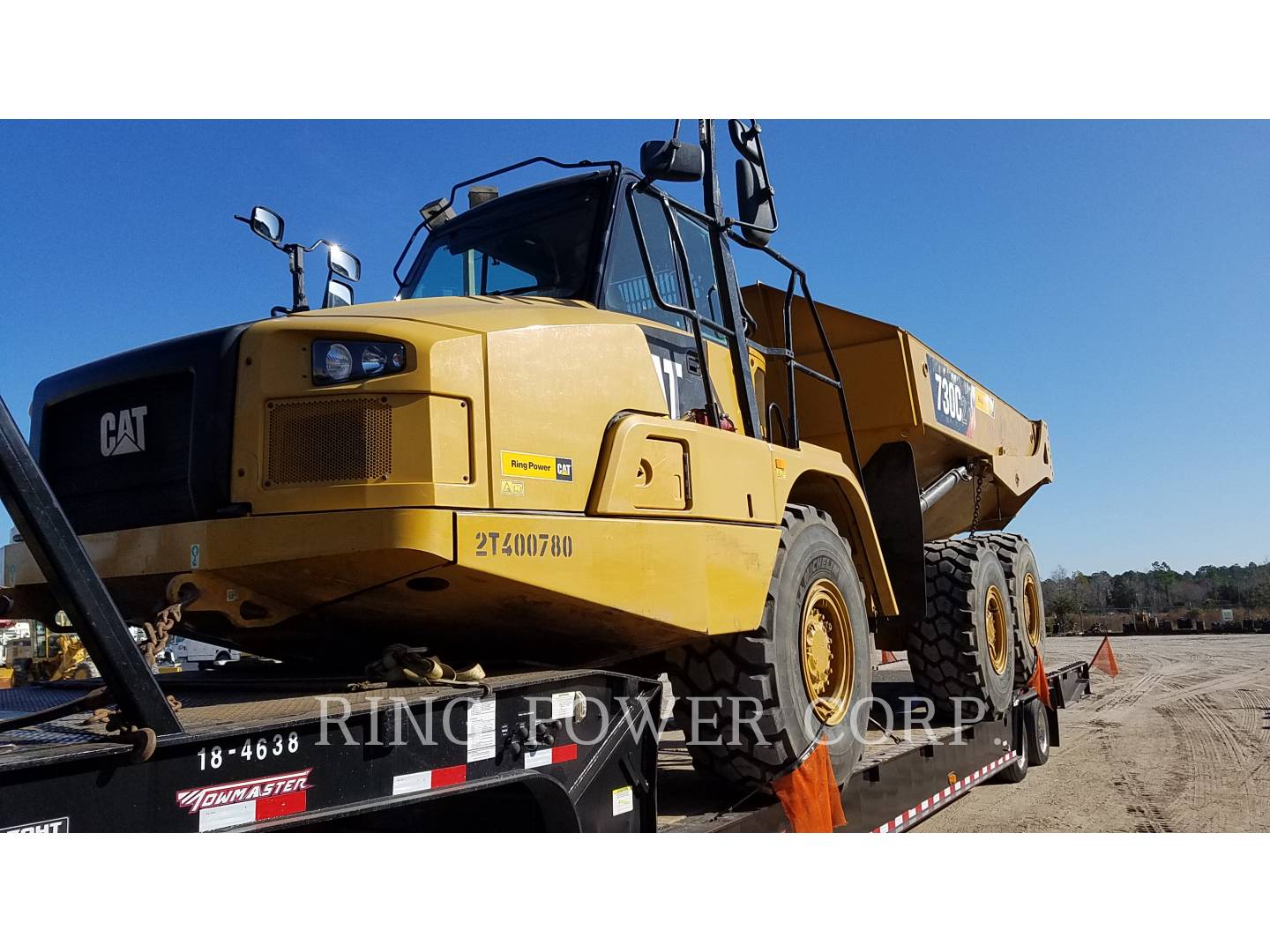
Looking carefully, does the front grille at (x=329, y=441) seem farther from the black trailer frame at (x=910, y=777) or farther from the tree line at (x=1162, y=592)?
the tree line at (x=1162, y=592)

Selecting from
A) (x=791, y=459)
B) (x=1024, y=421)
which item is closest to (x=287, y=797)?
(x=791, y=459)

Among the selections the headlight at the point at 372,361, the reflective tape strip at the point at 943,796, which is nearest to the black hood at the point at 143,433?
the headlight at the point at 372,361

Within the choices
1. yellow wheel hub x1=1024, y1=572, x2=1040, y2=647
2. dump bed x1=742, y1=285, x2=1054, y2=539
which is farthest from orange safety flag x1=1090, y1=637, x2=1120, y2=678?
dump bed x1=742, y1=285, x2=1054, y2=539

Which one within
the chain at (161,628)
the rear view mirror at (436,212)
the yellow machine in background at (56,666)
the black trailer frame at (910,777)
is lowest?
the black trailer frame at (910,777)

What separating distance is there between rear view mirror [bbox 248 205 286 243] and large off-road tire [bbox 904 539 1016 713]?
16.1ft

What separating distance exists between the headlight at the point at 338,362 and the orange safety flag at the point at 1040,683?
718 centimetres

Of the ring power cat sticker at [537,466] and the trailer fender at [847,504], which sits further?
the trailer fender at [847,504]

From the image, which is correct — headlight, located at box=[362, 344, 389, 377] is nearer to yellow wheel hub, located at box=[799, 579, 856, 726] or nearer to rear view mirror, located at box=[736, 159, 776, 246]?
rear view mirror, located at box=[736, 159, 776, 246]

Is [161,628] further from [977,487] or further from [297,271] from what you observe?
[977,487]

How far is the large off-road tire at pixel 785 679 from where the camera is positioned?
4160 millimetres

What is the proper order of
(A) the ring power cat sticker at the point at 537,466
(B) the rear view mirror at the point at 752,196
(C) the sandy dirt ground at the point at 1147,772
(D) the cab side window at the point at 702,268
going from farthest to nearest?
(C) the sandy dirt ground at the point at 1147,772 → (D) the cab side window at the point at 702,268 → (B) the rear view mirror at the point at 752,196 → (A) the ring power cat sticker at the point at 537,466

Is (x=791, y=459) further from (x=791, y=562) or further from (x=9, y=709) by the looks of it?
(x=9, y=709)

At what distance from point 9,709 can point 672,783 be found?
311 centimetres

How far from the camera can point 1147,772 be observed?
27.0 ft
